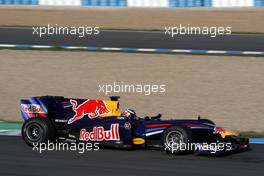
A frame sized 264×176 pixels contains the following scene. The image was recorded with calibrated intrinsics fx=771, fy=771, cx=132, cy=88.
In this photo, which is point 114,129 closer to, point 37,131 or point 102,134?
point 102,134

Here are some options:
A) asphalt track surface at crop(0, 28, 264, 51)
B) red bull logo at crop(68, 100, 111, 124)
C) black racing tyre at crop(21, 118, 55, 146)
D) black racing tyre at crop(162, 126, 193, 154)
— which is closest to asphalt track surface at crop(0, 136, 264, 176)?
black racing tyre at crop(162, 126, 193, 154)

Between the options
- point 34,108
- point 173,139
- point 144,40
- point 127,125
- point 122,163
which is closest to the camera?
point 122,163

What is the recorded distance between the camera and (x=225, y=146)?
42.2ft

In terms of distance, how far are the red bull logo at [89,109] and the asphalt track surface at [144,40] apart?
892 centimetres

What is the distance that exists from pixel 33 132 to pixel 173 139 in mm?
2700

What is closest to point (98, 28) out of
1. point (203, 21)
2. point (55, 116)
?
point (203, 21)

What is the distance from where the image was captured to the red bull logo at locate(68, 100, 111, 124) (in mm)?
13906

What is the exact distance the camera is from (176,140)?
13047mm

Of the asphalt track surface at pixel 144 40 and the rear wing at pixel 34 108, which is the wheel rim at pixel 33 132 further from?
the asphalt track surface at pixel 144 40

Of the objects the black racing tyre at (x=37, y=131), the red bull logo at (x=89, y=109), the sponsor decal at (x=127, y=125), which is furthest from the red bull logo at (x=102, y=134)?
the black racing tyre at (x=37, y=131)

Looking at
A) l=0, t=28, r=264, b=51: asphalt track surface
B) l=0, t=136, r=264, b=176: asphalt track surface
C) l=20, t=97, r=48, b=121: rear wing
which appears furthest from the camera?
l=0, t=28, r=264, b=51: asphalt track surface

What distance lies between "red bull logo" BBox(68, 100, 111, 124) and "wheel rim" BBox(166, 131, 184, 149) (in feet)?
4.59

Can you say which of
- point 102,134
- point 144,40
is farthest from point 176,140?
point 144,40

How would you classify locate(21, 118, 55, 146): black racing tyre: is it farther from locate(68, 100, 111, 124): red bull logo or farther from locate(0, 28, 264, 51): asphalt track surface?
locate(0, 28, 264, 51): asphalt track surface
